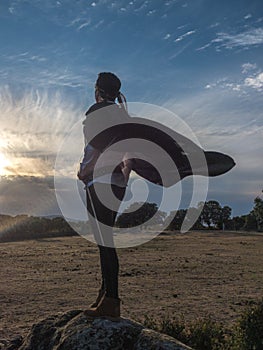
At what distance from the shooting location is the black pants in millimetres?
4324

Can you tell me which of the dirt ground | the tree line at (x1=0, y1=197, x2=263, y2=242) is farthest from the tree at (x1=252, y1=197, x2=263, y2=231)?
the dirt ground

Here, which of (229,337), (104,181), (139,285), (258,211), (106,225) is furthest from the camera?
(258,211)

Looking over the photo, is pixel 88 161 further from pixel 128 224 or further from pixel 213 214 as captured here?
pixel 213 214

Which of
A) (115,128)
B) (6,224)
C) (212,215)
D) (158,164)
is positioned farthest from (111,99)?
(212,215)

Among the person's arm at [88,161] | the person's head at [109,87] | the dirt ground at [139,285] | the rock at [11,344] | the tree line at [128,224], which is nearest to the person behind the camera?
the person's arm at [88,161]

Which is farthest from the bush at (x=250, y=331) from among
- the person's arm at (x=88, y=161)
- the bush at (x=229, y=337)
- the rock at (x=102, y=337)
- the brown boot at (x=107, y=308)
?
the person's arm at (x=88, y=161)

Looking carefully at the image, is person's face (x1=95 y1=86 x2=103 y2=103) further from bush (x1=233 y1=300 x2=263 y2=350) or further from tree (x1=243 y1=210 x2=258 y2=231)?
tree (x1=243 y1=210 x2=258 y2=231)

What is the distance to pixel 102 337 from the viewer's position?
4281 millimetres

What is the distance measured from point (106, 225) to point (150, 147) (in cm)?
97

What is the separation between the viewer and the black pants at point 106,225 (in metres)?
4.32

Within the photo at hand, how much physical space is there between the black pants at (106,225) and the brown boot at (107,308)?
77mm

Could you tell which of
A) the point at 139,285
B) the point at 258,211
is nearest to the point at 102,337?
the point at 139,285

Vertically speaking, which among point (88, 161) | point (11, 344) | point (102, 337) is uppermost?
point (88, 161)

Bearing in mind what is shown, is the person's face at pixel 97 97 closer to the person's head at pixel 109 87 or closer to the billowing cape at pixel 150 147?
the person's head at pixel 109 87
